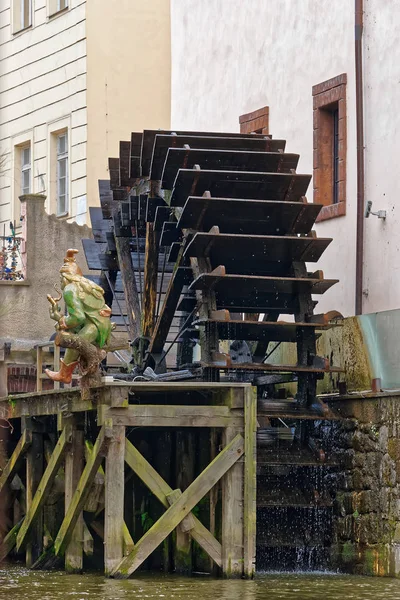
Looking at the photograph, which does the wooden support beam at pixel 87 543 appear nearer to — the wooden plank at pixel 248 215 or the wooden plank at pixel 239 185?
the wooden plank at pixel 248 215

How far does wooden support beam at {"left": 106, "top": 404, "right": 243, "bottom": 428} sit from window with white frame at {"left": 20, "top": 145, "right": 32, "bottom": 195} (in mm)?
13242

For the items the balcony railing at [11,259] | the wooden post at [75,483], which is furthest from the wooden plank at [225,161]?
the balcony railing at [11,259]

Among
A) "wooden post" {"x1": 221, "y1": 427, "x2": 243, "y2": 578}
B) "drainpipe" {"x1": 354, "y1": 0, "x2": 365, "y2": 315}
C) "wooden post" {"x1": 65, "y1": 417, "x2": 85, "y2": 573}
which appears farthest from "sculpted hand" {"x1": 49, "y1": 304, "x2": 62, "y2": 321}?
"drainpipe" {"x1": 354, "y1": 0, "x2": 365, "y2": 315}

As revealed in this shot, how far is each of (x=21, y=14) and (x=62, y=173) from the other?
296cm

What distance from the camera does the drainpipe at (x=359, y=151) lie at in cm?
2111

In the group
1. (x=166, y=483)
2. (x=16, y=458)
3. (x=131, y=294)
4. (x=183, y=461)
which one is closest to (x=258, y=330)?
(x=183, y=461)

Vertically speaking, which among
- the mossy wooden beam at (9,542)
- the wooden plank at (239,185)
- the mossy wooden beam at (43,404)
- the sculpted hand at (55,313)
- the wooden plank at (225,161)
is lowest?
the mossy wooden beam at (9,542)

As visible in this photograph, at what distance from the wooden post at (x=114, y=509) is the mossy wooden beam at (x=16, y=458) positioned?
3027mm

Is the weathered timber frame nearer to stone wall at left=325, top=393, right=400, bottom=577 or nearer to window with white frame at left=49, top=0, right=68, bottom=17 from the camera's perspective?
stone wall at left=325, top=393, right=400, bottom=577

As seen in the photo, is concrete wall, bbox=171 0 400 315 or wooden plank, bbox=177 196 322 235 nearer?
concrete wall, bbox=171 0 400 315

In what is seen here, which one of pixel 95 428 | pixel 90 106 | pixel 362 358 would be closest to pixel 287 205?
pixel 362 358

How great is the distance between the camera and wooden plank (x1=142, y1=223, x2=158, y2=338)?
2277 centimetres

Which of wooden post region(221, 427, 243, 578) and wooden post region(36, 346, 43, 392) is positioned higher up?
wooden post region(36, 346, 43, 392)

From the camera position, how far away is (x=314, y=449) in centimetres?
2064
